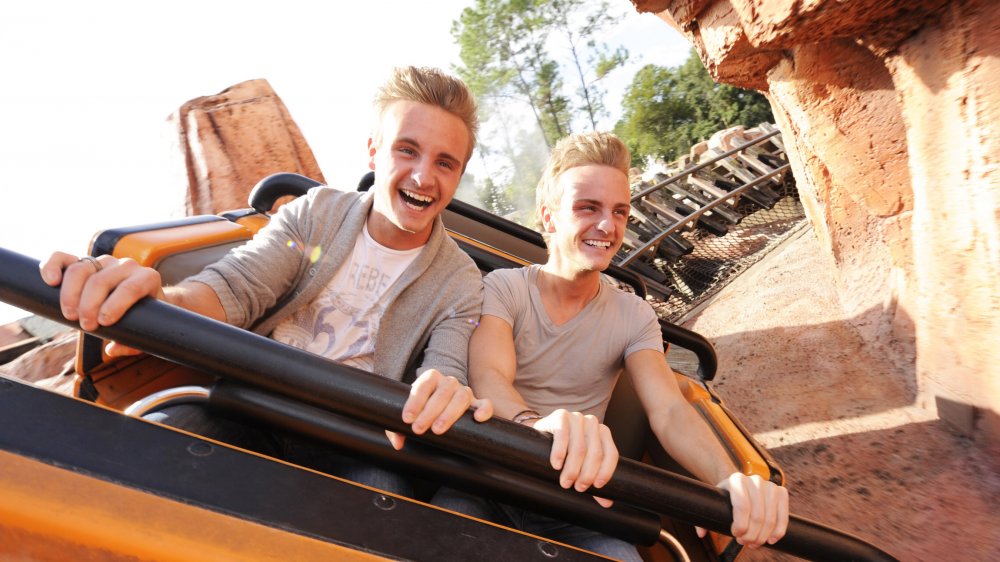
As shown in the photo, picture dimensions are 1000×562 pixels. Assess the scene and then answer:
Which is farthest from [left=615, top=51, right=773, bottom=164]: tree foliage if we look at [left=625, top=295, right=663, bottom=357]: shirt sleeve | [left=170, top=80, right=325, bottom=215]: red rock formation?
[left=625, top=295, right=663, bottom=357]: shirt sleeve

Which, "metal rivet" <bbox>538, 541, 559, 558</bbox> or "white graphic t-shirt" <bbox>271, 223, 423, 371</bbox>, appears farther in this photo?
"white graphic t-shirt" <bbox>271, 223, 423, 371</bbox>

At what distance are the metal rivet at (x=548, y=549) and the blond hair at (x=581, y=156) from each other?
3.23 feet

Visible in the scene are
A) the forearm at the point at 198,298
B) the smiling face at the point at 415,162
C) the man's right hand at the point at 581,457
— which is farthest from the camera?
the smiling face at the point at 415,162

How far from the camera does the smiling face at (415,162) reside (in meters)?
1.26

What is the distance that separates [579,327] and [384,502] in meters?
0.88

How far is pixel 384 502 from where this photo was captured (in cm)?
61

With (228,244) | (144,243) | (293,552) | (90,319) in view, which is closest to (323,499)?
(293,552)

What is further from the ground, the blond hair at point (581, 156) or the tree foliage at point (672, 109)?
the tree foliage at point (672, 109)

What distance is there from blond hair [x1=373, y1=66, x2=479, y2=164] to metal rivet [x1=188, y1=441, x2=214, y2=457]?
91 centimetres

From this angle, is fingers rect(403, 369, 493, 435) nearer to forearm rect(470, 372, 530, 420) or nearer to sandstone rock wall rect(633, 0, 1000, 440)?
forearm rect(470, 372, 530, 420)

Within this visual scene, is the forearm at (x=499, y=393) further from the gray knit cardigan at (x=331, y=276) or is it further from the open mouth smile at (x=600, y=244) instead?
the open mouth smile at (x=600, y=244)

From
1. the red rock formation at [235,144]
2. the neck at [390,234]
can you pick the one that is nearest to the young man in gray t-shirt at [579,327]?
the neck at [390,234]

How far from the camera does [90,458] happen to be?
514mm

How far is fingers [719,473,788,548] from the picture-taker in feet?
2.51
